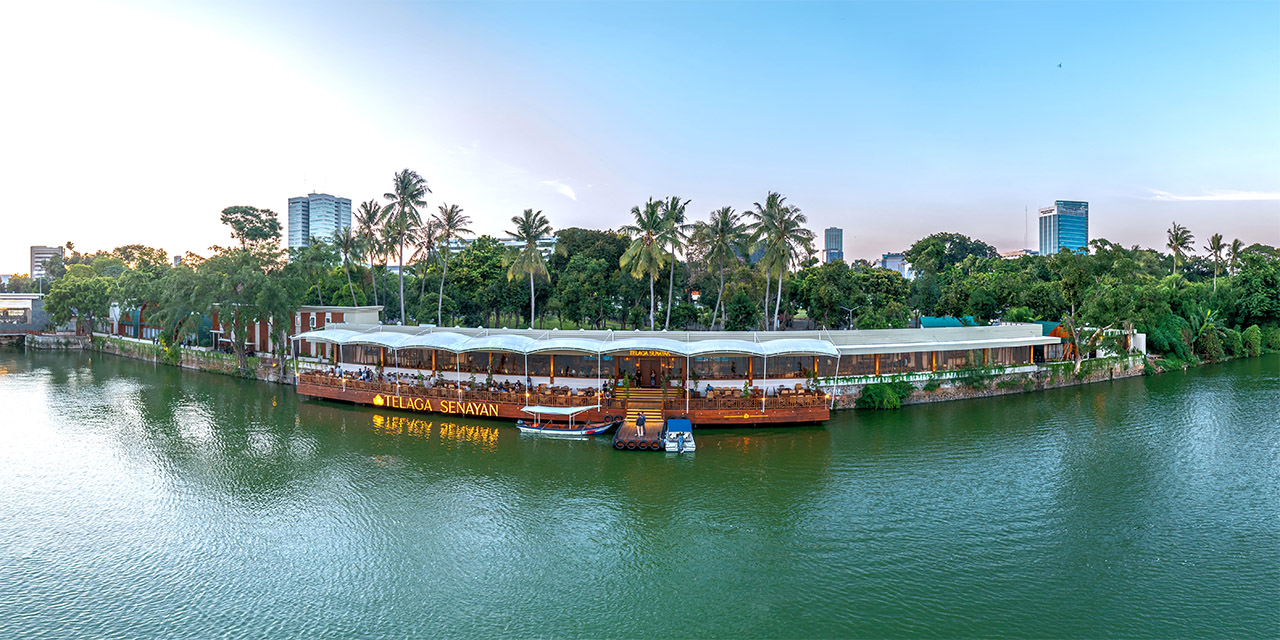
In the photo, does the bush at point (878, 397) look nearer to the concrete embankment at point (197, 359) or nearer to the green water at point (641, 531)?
the green water at point (641, 531)

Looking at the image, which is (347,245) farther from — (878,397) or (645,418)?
(878,397)

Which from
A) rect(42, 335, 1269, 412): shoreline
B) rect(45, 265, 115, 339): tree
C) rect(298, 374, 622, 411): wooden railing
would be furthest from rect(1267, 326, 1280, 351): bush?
rect(45, 265, 115, 339): tree

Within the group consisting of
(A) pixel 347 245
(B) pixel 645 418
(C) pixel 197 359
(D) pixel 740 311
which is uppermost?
(A) pixel 347 245

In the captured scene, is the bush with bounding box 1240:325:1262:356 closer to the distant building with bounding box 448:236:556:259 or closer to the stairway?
the stairway

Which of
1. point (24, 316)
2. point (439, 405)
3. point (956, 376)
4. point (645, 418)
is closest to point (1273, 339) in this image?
point (956, 376)

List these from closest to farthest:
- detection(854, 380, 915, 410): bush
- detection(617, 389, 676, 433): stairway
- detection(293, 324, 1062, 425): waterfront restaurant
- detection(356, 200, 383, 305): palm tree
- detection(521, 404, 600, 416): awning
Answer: detection(617, 389, 676, 433): stairway
detection(521, 404, 600, 416): awning
detection(293, 324, 1062, 425): waterfront restaurant
detection(854, 380, 915, 410): bush
detection(356, 200, 383, 305): palm tree

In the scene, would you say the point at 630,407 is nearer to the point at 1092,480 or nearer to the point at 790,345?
the point at 790,345
